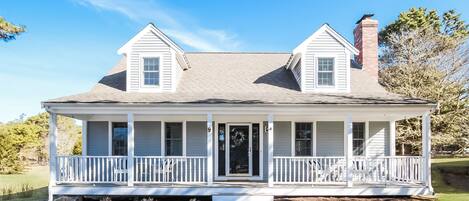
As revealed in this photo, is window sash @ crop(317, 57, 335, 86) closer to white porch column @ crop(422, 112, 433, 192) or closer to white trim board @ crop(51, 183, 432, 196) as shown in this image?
white porch column @ crop(422, 112, 433, 192)

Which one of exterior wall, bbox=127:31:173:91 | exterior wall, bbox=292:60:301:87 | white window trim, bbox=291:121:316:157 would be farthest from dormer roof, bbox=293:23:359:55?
exterior wall, bbox=127:31:173:91

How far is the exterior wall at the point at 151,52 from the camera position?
14.4 meters

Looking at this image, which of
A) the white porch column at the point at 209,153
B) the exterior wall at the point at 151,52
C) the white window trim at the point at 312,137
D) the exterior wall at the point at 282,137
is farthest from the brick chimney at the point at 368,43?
the exterior wall at the point at 151,52

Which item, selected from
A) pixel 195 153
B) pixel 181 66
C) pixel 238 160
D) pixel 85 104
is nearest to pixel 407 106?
pixel 238 160

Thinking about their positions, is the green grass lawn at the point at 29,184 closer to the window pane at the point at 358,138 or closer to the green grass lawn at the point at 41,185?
the green grass lawn at the point at 41,185

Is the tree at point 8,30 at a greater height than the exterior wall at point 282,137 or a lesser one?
greater

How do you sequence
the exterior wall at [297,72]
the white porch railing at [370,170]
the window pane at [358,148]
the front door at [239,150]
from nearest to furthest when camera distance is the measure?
1. the white porch railing at [370,170]
2. the front door at [239,150]
3. the window pane at [358,148]
4. the exterior wall at [297,72]

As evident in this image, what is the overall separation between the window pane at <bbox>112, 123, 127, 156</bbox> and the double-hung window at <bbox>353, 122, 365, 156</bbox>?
8356 millimetres

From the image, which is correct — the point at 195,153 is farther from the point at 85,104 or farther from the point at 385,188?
the point at 385,188

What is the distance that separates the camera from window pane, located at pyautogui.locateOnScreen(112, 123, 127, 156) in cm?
1461

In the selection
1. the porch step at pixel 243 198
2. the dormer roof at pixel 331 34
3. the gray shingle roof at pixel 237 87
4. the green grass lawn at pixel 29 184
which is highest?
the dormer roof at pixel 331 34

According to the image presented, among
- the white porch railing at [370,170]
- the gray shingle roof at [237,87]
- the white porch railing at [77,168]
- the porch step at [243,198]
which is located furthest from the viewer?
the gray shingle roof at [237,87]

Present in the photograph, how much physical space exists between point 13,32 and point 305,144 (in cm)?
1116

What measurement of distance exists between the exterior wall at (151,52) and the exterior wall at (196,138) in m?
1.64
